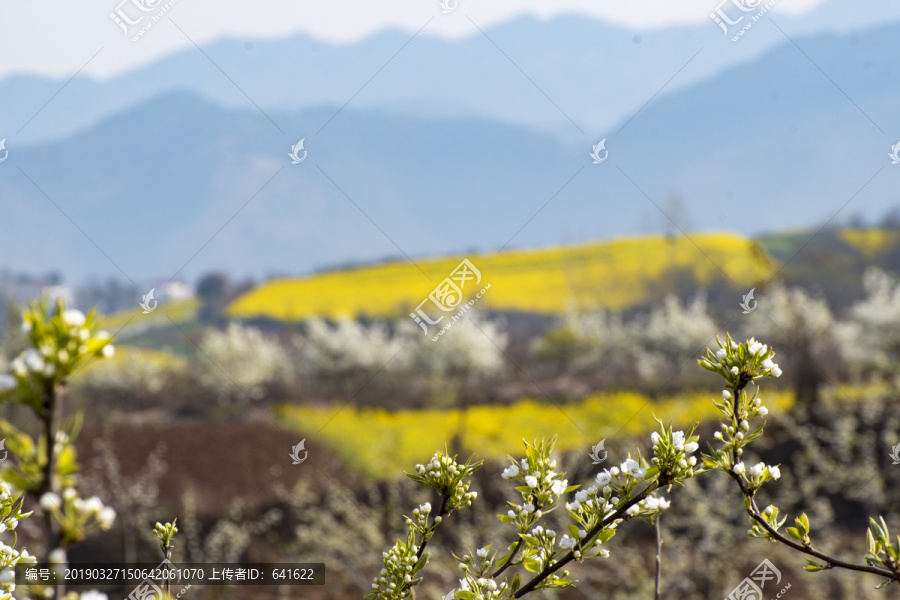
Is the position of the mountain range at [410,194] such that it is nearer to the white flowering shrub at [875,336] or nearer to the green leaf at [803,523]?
the white flowering shrub at [875,336]

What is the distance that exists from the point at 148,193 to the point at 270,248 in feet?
108

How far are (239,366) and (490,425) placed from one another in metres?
8.87

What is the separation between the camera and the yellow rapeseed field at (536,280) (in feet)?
97.8

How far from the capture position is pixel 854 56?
14362 centimetres

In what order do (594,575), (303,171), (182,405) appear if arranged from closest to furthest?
(594,575)
(182,405)
(303,171)

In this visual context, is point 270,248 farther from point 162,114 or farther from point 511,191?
point 511,191

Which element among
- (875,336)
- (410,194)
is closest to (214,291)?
(875,336)

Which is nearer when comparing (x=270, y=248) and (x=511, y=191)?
(x=270, y=248)

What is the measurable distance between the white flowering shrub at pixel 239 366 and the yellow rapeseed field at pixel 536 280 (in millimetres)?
5947

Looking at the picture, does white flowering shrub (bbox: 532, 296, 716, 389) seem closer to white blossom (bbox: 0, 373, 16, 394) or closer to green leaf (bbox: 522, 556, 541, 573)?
green leaf (bbox: 522, 556, 541, 573)

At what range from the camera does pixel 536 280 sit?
129 feet

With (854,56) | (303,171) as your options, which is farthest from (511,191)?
(854,56)

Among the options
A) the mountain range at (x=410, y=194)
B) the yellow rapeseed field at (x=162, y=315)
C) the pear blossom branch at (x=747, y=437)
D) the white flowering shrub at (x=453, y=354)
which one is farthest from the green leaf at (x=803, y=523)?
the mountain range at (x=410, y=194)

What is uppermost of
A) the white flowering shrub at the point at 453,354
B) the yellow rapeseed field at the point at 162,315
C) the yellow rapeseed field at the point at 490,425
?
the yellow rapeseed field at the point at 162,315
